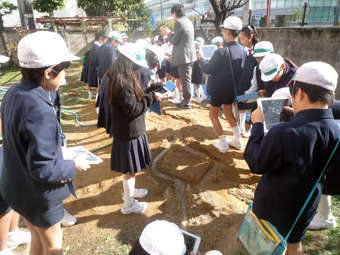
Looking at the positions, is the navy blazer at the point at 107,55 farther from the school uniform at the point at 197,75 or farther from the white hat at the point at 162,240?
the white hat at the point at 162,240

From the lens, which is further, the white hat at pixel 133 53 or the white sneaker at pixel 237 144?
the white sneaker at pixel 237 144

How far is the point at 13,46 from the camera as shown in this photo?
12.5 meters

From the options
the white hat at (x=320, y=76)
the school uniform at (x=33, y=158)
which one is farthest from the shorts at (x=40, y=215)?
the white hat at (x=320, y=76)

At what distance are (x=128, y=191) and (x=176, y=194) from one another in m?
0.76

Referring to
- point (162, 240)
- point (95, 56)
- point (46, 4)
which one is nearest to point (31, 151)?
point (162, 240)

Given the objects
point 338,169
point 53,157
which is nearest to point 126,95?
point 53,157

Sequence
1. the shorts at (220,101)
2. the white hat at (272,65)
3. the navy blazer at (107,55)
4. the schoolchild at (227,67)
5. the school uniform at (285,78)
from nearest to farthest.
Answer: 1. the white hat at (272,65)
2. the school uniform at (285,78)
3. the schoolchild at (227,67)
4. the shorts at (220,101)
5. the navy blazer at (107,55)

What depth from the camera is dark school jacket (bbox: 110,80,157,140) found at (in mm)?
2174

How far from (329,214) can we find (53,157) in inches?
106

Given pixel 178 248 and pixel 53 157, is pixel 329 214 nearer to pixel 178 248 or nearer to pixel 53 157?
pixel 178 248

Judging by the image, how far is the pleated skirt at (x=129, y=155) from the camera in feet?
8.10

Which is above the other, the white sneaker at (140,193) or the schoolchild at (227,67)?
the schoolchild at (227,67)

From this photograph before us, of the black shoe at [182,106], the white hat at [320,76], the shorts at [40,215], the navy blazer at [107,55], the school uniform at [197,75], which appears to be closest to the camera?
the white hat at [320,76]

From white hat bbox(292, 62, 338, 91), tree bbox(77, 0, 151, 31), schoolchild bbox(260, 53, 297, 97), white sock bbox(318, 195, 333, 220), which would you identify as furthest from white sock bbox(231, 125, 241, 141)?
tree bbox(77, 0, 151, 31)
